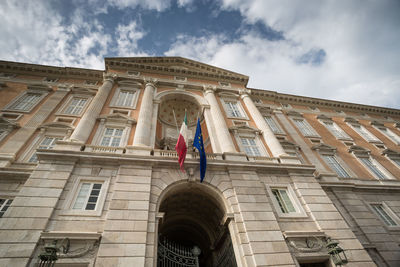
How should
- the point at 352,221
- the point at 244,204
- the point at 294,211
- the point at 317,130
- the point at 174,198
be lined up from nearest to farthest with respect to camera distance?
1. the point at 244,204
2. the point at 294,211
3. the point at 174,198
4. the point at 352,221
5. the point at 317,130

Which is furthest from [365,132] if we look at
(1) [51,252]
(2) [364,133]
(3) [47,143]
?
(3) [47,143]

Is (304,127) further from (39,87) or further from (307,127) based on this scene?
(39,87)

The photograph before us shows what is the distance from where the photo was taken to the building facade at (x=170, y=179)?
8539 mm

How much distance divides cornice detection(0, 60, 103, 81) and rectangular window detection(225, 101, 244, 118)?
1590 centimetres

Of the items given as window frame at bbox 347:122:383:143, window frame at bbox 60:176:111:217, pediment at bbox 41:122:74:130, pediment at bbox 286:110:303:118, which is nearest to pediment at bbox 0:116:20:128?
pediment at bbox 41:122:74:130

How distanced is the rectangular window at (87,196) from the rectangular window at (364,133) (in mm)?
29501

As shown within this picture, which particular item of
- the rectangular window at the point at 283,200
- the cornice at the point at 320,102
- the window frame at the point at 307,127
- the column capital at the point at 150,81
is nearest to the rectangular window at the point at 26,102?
the column capital at the point at 150,81

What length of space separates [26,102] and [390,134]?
144ft

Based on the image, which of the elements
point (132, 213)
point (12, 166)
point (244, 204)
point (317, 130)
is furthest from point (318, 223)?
point (12, 166)

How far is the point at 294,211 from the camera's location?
11422 mm

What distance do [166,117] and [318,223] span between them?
17.1 m

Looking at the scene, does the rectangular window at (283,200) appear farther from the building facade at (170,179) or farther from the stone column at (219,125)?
the stone column at (219,125)

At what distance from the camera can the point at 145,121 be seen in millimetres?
15016

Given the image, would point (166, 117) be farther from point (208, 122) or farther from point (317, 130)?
point (317, 130)
